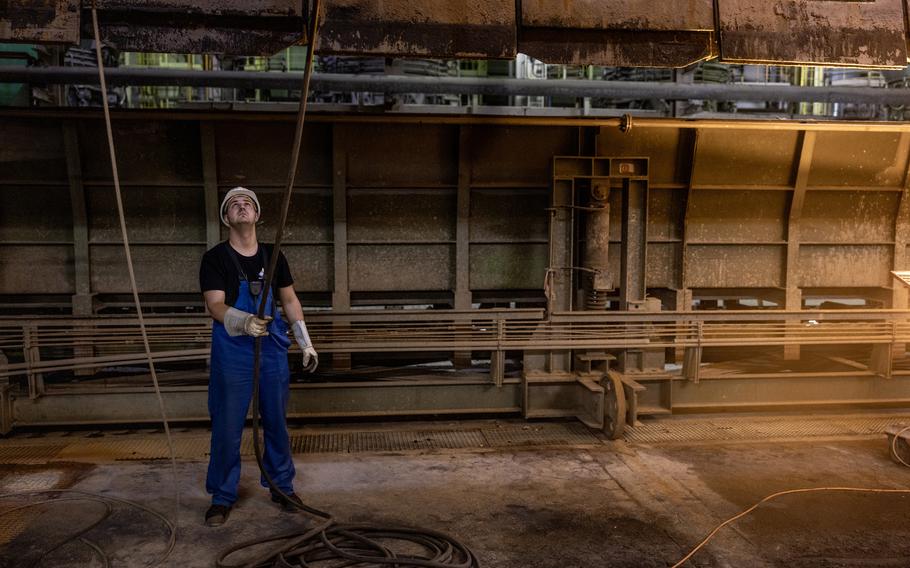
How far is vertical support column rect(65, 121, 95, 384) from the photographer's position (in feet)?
23.2

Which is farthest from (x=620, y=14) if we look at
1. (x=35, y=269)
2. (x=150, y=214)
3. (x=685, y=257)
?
(x=35, y=269)

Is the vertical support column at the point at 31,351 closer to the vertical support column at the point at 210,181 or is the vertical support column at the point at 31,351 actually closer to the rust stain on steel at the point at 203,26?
the vertical support column at the point at 210,181

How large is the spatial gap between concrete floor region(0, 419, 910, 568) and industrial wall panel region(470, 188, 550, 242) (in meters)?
2.66

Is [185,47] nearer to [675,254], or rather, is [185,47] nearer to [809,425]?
[675,254]

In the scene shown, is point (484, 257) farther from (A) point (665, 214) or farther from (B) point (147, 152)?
(B) point (147, 152)

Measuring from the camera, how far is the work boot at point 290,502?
14.8 ft

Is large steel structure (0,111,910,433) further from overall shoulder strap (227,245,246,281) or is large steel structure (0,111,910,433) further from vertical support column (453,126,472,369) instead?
overall shoulder strap (227,245,246,281)

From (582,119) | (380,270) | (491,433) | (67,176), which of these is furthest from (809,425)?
(67,176)

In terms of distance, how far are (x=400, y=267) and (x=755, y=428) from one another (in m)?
3.88

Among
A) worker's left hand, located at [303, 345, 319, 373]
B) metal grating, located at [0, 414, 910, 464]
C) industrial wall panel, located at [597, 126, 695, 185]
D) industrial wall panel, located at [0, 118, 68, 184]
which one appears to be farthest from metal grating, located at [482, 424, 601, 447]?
industrial wall panel, located at [0, 118, 68, 184]

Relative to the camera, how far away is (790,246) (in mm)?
8086

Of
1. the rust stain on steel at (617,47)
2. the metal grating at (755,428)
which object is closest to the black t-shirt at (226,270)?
the rust stain on steel at (617,47)

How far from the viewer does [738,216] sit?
8.12 m

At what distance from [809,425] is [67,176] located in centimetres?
772
